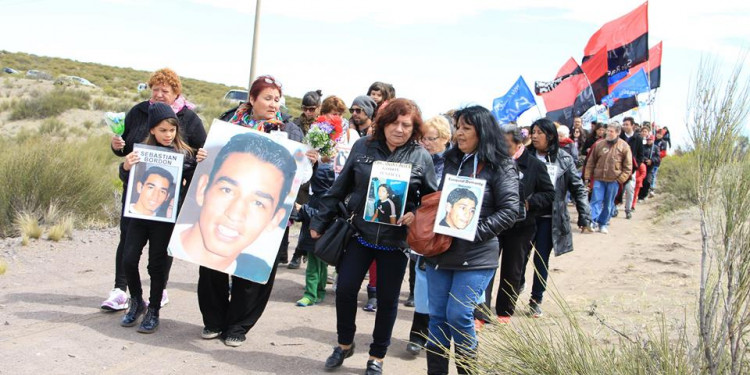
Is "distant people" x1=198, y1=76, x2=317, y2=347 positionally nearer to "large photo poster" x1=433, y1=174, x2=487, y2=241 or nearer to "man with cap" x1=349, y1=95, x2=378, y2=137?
"large photo poster" x1=433, y1=174, x2=487, y2=241

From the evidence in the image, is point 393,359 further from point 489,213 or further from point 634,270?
point 634,270

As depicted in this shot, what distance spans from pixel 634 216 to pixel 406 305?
11.3m

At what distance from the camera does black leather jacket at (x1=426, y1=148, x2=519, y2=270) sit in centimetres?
476

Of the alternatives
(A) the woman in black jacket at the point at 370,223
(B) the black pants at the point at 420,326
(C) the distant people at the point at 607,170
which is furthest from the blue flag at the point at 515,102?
(A) the woman in black jacket at the point at 370,223

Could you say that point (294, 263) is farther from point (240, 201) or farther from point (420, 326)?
point (240, 201)

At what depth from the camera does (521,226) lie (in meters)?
6.81

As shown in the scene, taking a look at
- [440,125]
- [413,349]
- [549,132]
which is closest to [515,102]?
[549,132]

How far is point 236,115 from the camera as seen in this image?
6066mm

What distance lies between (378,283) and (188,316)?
2.22 metres

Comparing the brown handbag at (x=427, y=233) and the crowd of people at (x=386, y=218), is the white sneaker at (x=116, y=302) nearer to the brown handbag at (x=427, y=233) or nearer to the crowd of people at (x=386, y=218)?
the crowd of people at (x=386, y=218)

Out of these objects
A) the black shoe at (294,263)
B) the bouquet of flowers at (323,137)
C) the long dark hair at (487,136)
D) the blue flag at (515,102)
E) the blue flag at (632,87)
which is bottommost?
the black shoe at (294,263)

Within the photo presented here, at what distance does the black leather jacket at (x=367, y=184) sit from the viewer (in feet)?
16.9

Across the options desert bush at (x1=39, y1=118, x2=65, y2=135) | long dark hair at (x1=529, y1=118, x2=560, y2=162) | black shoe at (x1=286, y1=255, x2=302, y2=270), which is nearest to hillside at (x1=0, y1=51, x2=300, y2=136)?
desert bush at (x1=39, y1=118, x2=65, y2=135)

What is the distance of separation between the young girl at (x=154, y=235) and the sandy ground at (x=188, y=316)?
228 mm
